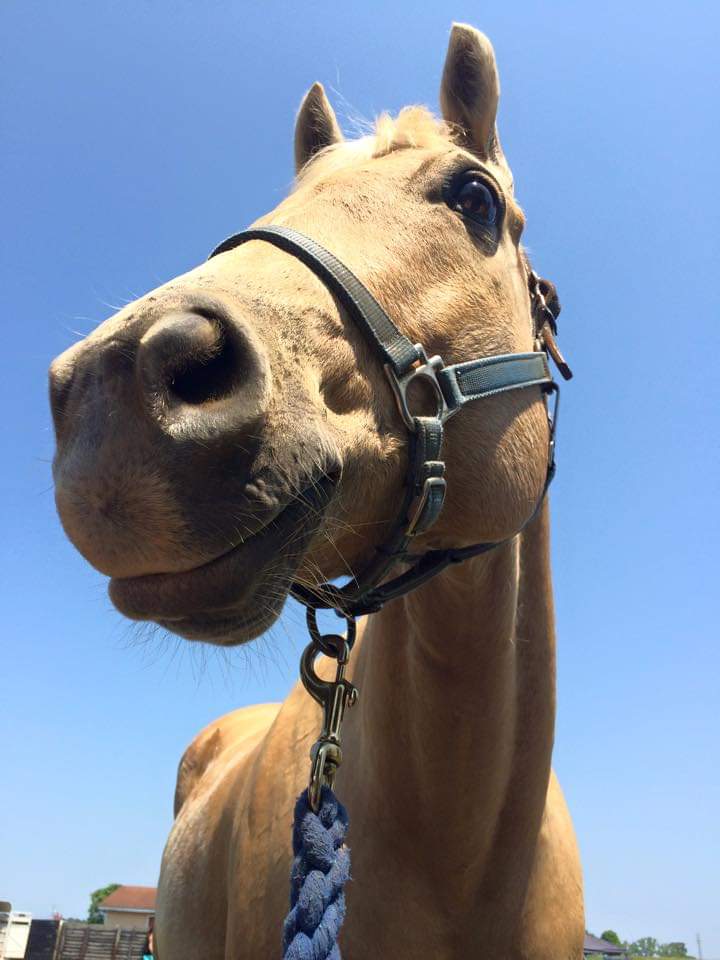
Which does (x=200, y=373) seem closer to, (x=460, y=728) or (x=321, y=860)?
(x=321, y=860)

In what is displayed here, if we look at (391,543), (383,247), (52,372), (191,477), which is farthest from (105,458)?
(383,247)

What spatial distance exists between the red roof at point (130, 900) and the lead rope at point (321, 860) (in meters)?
58.9

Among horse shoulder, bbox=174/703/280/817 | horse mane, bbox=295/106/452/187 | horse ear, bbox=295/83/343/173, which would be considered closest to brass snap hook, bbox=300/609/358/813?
horse mane, bbox=295/106/452/187

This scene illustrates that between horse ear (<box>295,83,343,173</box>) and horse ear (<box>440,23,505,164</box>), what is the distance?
1.98 ft

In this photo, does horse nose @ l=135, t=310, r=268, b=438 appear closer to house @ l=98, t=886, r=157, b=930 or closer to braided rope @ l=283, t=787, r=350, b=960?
braided rope @ l=283, t=787, r=350, b=960

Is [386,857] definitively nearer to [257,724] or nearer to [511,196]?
[511,196]

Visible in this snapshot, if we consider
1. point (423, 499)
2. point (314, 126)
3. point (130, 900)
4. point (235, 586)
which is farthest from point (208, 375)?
point (130, 900)

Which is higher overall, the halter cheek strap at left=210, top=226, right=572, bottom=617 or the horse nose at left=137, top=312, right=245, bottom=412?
the halter cheek strap at left=210, top=226, right=572, bottom=617

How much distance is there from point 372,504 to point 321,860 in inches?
31.6

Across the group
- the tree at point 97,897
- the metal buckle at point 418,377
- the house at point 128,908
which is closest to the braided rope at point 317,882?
the metal buckle at point 418,377

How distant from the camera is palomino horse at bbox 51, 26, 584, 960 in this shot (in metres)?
1.37

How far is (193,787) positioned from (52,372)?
465 centimetres

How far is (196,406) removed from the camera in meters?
1.36

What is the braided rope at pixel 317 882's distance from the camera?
152cm
